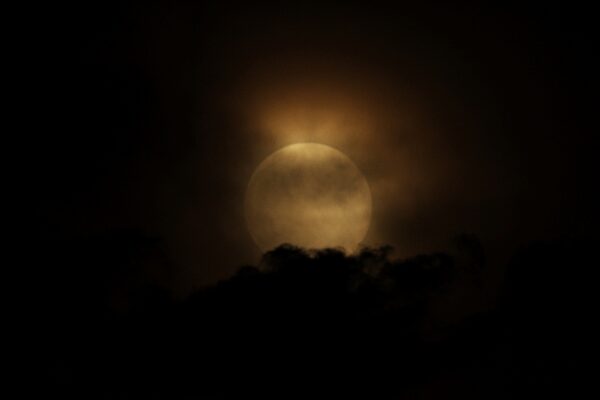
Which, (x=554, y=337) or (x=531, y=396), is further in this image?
(x=554, y=337)

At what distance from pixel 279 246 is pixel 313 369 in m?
4.47

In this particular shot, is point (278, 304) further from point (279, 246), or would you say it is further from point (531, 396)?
point (531, 396)

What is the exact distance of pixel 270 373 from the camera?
19.0 meters

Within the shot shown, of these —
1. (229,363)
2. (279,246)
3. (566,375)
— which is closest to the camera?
(566,375)

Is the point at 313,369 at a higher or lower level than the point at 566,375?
higher

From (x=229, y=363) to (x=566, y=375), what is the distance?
433 inches

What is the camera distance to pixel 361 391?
1948cm

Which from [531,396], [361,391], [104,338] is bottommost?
[531,396]

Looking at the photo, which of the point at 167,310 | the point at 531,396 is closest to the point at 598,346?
the point at 531,396

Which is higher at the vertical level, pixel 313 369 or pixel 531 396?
pixel 313 369

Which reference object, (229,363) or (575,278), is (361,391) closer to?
(229,363)

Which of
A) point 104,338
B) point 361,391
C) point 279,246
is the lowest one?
point 361,391

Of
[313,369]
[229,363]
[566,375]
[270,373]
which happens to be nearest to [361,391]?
[313,369]

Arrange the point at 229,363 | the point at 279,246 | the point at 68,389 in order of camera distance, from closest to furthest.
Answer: the point at 68,389
the point at 229,363
the point at 279,246
